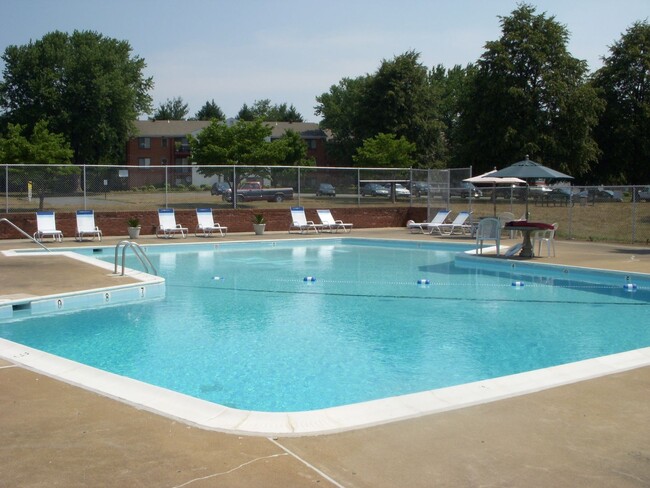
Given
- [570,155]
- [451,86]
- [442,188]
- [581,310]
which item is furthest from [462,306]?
[451,86]

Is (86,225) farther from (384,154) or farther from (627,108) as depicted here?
(627,108)

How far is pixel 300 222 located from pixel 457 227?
17.6 feet

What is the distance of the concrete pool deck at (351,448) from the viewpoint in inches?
138

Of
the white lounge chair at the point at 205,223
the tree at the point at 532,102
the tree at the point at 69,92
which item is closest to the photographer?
the white lounge chair at the point at 205,223

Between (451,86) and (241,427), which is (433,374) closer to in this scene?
(241,427)

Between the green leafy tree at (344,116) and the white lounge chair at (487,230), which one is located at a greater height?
the green leafy tree at (344,116)

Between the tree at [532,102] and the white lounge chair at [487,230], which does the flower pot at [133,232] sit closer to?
the white lounge chair at [487,230]

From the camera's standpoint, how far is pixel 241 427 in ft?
14.0

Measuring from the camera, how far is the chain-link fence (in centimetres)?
2031

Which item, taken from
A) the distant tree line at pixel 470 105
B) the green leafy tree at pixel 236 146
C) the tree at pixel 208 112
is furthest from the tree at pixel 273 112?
the green leafy tree at pixel 236 146

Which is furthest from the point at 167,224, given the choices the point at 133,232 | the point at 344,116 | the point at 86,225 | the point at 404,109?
the point at 344,116

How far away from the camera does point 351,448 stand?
3.91 m

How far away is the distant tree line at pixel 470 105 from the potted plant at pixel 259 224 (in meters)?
15.9

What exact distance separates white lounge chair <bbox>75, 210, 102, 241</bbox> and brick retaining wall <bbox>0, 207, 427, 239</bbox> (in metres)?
0.83
